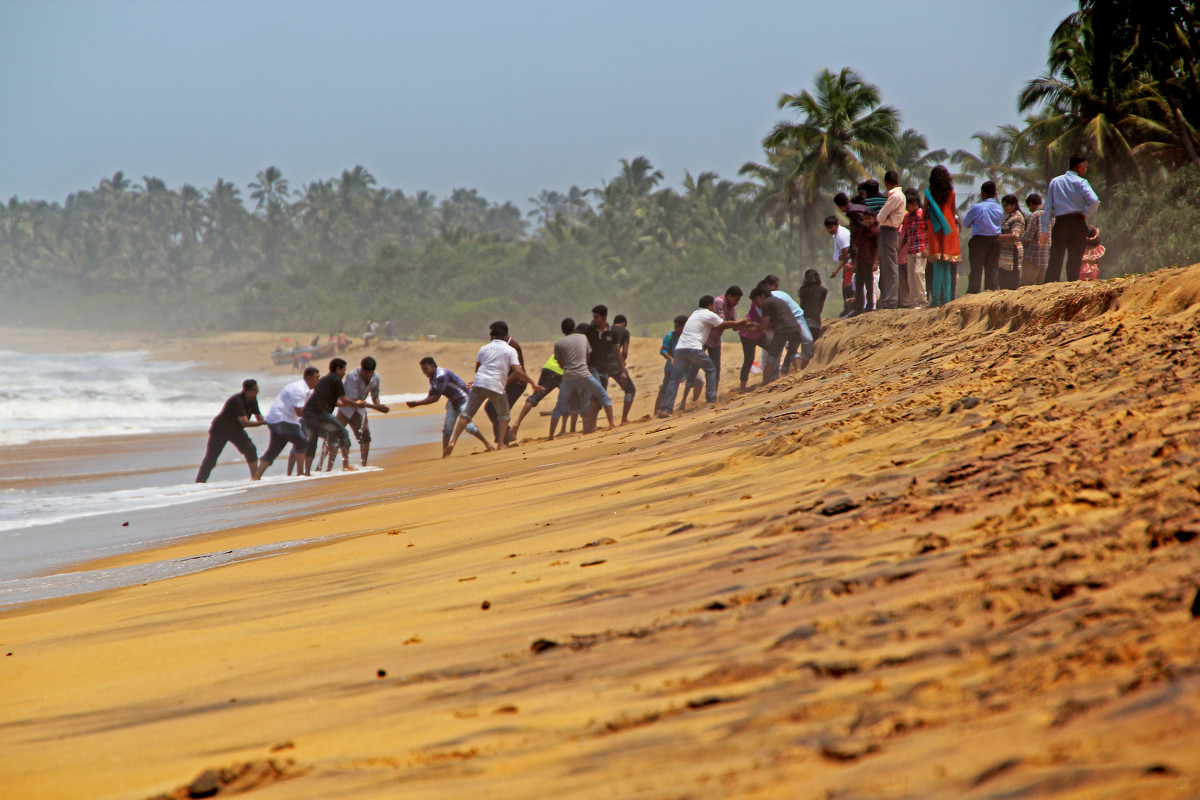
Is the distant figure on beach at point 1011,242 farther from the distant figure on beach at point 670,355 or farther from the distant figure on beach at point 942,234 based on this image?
the distant figure on beach at point 670,355

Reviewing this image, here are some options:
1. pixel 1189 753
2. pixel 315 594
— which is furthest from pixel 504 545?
pixel 1189 753

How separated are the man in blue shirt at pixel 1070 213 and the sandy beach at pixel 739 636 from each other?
4.93 metres

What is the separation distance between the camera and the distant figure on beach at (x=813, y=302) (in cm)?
1386

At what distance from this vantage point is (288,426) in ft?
38.1

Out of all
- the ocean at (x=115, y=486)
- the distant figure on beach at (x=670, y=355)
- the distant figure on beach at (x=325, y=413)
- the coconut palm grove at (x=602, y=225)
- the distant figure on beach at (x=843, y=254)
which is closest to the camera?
the ocean at (x=115, y=486)

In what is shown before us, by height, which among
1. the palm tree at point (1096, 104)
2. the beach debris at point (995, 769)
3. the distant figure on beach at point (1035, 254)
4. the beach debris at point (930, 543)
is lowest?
the beach debris at point (995, 769)

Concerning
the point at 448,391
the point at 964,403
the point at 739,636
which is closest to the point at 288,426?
the point at 448,391

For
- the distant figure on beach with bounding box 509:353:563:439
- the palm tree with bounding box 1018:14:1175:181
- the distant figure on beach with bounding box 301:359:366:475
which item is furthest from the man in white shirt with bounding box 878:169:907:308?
the palm tree with bounding box 1018:14:1175:181

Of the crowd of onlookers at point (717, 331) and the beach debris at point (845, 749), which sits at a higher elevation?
the crowd of onlookers at point (717, 331)

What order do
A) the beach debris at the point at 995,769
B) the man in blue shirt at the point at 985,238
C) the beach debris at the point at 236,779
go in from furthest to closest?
1. the man in blue shirt at the point at 985,238
2. the beach debris at the point at 236,779
3. the beach debris at the point at 995,769

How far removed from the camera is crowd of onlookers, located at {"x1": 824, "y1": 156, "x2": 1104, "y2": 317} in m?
10.1

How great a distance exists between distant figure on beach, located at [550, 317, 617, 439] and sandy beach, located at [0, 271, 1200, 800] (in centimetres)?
665

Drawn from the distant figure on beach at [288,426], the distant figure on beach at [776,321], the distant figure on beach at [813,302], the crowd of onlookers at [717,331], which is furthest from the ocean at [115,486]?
the distant figure on beach at [813,302]

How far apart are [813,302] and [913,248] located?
6.76ft
